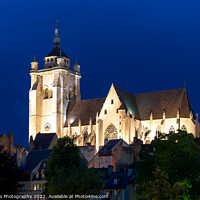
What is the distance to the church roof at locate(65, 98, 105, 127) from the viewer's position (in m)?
114

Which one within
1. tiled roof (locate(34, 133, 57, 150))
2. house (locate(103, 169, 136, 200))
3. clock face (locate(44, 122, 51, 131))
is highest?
clock face (locate(44, 122, 51, 131))

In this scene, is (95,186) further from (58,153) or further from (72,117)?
(72,117)

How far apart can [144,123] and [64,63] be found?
1045 inches

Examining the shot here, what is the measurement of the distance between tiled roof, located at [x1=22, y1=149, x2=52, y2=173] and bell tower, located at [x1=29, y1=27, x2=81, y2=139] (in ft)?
124

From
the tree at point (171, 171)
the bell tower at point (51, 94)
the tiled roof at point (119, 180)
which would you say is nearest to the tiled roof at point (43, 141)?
the bell tower at point (51, 94)

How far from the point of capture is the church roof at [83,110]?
373 feet

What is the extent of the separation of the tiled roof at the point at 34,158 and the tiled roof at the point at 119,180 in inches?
523

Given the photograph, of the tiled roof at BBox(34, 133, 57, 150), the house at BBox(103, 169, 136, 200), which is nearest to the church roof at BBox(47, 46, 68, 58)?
the tiled roof at BBox(34, 133, 57, 150)

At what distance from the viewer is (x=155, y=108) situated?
106375mm

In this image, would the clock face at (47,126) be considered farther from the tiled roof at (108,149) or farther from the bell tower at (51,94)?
the tiled roof at (108,149)

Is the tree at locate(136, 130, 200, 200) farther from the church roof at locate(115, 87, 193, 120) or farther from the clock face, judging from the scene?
the clock face

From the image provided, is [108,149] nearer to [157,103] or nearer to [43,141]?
[43,141]

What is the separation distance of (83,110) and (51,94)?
8.07 metres

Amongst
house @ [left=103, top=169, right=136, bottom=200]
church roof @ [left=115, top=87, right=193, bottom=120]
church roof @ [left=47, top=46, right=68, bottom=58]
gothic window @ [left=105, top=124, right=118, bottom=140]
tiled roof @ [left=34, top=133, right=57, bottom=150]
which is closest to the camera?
house @ [left=103, top=169, right=136, bottom=200]
